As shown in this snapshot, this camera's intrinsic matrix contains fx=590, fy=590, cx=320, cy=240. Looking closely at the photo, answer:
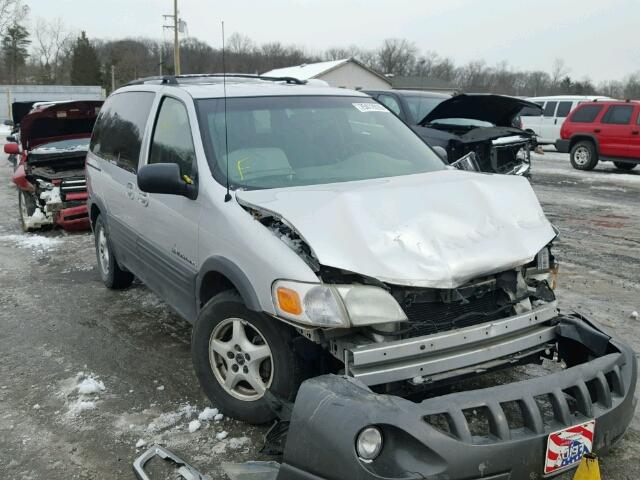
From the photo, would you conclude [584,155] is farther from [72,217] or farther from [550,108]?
[72,217]

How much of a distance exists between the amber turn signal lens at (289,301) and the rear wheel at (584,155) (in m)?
15.5

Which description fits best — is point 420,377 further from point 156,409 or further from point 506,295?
point 156,409

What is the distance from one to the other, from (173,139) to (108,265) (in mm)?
2268

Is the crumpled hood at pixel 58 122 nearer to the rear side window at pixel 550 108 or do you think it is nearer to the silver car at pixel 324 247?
the silver car at pixel 324 247

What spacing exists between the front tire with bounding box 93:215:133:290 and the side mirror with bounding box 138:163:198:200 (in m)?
2.23

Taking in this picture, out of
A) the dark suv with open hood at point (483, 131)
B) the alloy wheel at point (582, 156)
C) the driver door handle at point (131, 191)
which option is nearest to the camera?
the driver door handle at point (131, 191)

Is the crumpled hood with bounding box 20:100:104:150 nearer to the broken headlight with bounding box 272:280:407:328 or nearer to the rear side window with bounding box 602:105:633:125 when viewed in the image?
the broken headlight with bounding box 272:280:407:328

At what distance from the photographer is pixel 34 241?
8.13 meters

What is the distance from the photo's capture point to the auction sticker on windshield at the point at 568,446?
2316mm

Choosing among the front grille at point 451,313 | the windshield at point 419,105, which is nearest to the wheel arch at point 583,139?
the windshield at point 419,105

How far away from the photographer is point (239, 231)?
3.05 meters

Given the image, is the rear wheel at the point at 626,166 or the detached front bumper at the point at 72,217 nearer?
the detached front bumper at the point at 72,217

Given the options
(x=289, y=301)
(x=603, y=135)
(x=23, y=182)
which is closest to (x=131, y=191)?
(x=289, y=301)

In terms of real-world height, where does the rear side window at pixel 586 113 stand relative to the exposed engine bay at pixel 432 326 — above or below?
above
